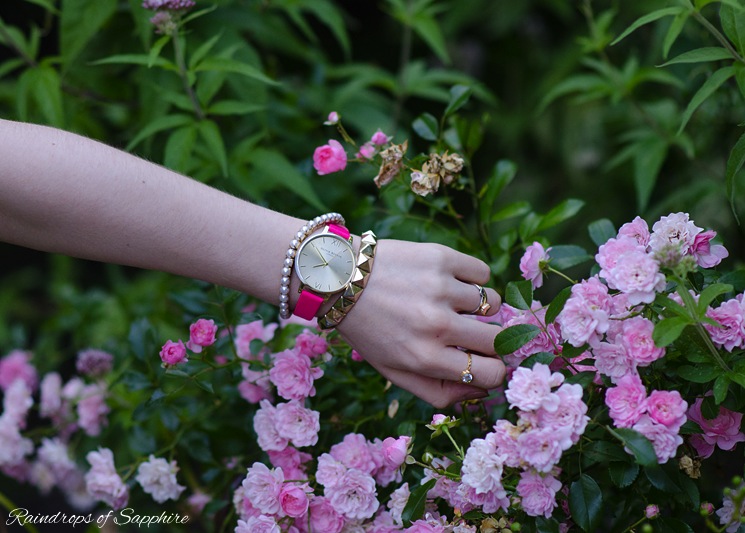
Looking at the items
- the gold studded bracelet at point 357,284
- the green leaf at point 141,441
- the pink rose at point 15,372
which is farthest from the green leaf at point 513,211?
the pink rose at point 15,372

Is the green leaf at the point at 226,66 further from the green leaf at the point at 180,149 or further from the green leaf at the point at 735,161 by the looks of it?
the green leaf at the point at 735,161

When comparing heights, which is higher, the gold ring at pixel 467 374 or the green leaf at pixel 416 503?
the gold ring at pixel 467 374

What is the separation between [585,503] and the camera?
3.30 feet

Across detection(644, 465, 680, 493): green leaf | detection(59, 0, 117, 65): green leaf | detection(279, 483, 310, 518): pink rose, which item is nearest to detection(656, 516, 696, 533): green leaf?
detection(644, 465, 680, 493): green leaf

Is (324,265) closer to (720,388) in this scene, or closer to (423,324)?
(423,324)

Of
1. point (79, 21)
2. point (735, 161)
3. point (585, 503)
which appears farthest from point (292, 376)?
point (79, 21)

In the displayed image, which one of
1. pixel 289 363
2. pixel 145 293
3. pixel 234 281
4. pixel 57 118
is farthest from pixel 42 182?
pixel 145 293

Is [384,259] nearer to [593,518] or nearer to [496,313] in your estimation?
[496,313]

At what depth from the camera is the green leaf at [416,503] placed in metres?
1.03

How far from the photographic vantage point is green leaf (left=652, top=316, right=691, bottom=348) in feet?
2.95

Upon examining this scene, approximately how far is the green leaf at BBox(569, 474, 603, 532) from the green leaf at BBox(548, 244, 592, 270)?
34 centimetres

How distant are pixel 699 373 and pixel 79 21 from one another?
53.1 inches

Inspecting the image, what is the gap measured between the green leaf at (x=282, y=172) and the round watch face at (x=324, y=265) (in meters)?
0.40

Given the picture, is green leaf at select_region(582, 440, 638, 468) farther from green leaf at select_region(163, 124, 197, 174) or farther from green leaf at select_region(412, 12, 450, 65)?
green leaf at select_region(412, 12, 450, 65)
